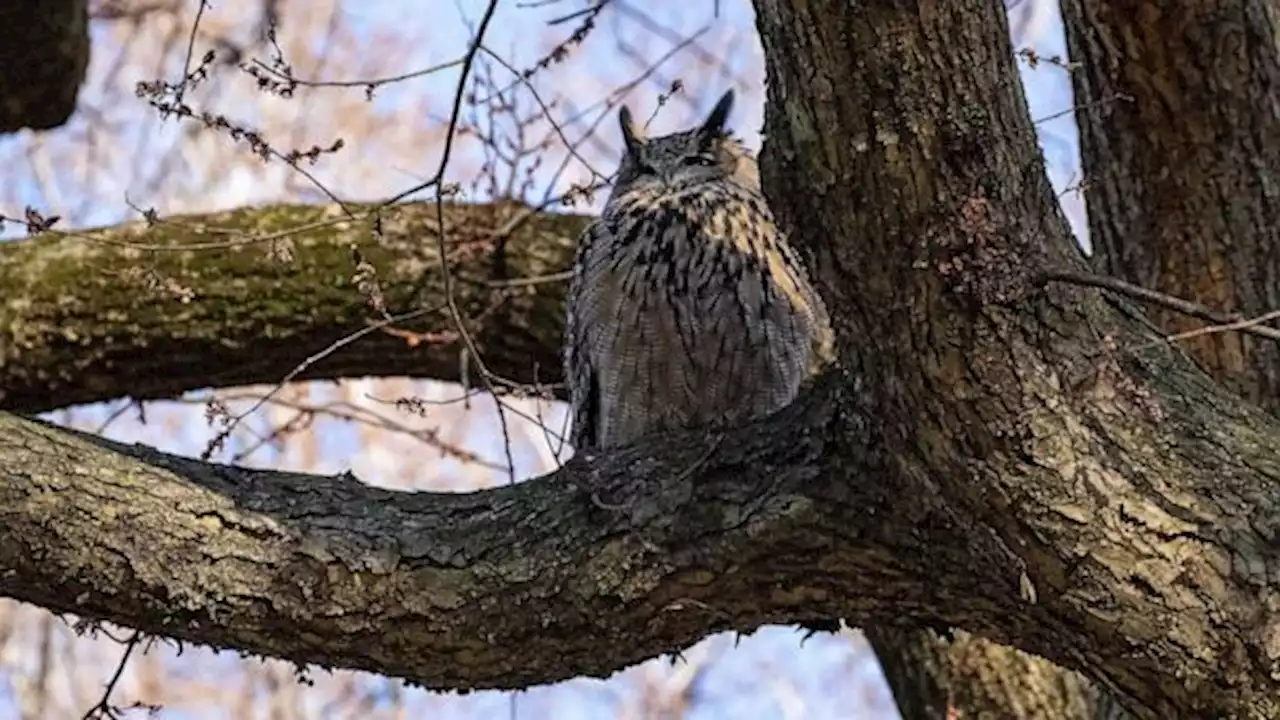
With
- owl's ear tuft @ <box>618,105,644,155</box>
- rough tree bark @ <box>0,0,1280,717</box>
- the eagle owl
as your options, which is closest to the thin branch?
rough tree bark @ <box>0,0,1280,717</box>

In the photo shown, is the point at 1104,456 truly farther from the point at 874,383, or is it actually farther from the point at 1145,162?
the point at 1145,162

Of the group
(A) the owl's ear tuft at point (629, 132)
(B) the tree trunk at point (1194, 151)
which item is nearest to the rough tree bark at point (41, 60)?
(A) the owl's ear tuft at point (629, 132)

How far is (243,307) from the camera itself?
3.64 metres

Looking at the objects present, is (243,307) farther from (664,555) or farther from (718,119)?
(664,555)

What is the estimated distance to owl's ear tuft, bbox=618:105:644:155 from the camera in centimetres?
379

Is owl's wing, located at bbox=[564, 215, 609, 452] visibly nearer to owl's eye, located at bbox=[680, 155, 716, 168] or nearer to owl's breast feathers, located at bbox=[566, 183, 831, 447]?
owl's breast feathers, located at bbox=[566, 183, 831, 447]

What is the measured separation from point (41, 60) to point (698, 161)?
139cm

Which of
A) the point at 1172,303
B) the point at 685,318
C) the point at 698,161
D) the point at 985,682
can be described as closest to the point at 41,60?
the point at 698,161

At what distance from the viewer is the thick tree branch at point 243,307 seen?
11.8ft

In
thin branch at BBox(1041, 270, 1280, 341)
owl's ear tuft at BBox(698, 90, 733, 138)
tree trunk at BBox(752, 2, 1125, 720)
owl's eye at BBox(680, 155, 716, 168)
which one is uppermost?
owl's ear tuft at BBox(698, 90, 733, 138)

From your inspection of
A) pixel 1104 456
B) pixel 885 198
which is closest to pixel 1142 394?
pixel 1104 456

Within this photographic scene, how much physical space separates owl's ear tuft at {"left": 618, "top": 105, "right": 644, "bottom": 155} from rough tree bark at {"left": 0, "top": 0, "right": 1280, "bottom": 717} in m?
1.40

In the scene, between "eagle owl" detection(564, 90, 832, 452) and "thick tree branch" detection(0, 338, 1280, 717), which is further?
"eagle owl" detection(564, 90, 832, 452)

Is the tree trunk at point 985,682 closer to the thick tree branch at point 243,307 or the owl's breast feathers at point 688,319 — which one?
the owl's breast feathers at point 688,319
